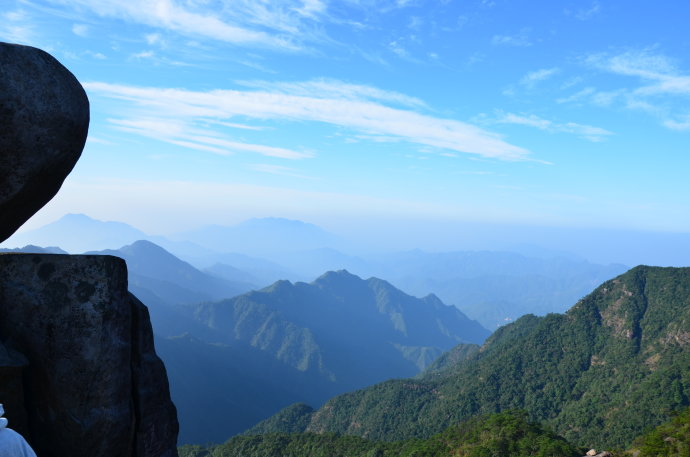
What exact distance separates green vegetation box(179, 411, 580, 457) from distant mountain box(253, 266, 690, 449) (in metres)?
26.7

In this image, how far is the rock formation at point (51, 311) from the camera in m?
9.97

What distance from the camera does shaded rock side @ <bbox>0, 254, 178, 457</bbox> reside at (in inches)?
404

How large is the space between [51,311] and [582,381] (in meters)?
128

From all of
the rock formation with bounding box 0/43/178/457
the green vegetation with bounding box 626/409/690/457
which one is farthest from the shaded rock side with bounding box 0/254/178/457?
the green vegetation with bounding box 626/409/690/457

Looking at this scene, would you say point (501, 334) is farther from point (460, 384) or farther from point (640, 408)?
point (640, 408)

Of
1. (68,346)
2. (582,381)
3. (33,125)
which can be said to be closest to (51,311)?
(68,346)

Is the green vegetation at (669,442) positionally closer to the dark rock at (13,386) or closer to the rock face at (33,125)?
the dark rock at (13,386)

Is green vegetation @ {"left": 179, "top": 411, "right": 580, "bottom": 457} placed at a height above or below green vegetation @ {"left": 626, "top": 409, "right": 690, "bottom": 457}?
below

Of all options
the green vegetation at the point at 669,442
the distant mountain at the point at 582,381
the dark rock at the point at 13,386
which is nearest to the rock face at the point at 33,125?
the dark rock at the point at 13,386

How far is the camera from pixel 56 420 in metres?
Answer: 10.2

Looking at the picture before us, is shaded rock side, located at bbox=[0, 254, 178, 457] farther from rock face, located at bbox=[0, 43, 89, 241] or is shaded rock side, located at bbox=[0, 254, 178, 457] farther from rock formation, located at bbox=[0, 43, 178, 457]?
rock face, located at bbox=[0, 43, 89, 241]

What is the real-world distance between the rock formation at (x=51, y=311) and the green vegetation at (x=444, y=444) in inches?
2027

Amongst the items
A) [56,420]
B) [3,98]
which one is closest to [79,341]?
[56,420]

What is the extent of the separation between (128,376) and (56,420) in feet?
5.73
